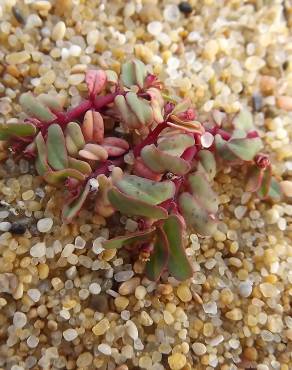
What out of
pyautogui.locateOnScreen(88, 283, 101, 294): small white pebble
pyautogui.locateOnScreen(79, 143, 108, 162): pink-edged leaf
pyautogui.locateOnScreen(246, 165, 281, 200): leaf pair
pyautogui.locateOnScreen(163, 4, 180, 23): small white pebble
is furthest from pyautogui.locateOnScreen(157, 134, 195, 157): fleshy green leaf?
pyautogui.locateOnScreen(163, 4, 180, 23): small white pebble

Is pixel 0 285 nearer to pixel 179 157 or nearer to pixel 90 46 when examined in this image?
pixel 179 157

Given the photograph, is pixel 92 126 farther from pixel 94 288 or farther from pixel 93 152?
pixel 94 288

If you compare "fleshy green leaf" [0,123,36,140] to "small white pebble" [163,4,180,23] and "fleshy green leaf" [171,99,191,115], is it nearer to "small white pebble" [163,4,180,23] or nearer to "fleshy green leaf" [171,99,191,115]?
"fleshy green leaf" [171,99,191,115]

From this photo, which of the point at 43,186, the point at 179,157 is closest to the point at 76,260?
the point at 43,186

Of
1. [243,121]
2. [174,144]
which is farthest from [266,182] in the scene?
[174,144]

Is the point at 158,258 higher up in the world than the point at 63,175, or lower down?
lower down

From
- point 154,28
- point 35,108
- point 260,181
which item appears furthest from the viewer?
point 154,28

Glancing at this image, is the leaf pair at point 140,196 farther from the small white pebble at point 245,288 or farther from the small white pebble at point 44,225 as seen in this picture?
the small white pebble at point 245,288
